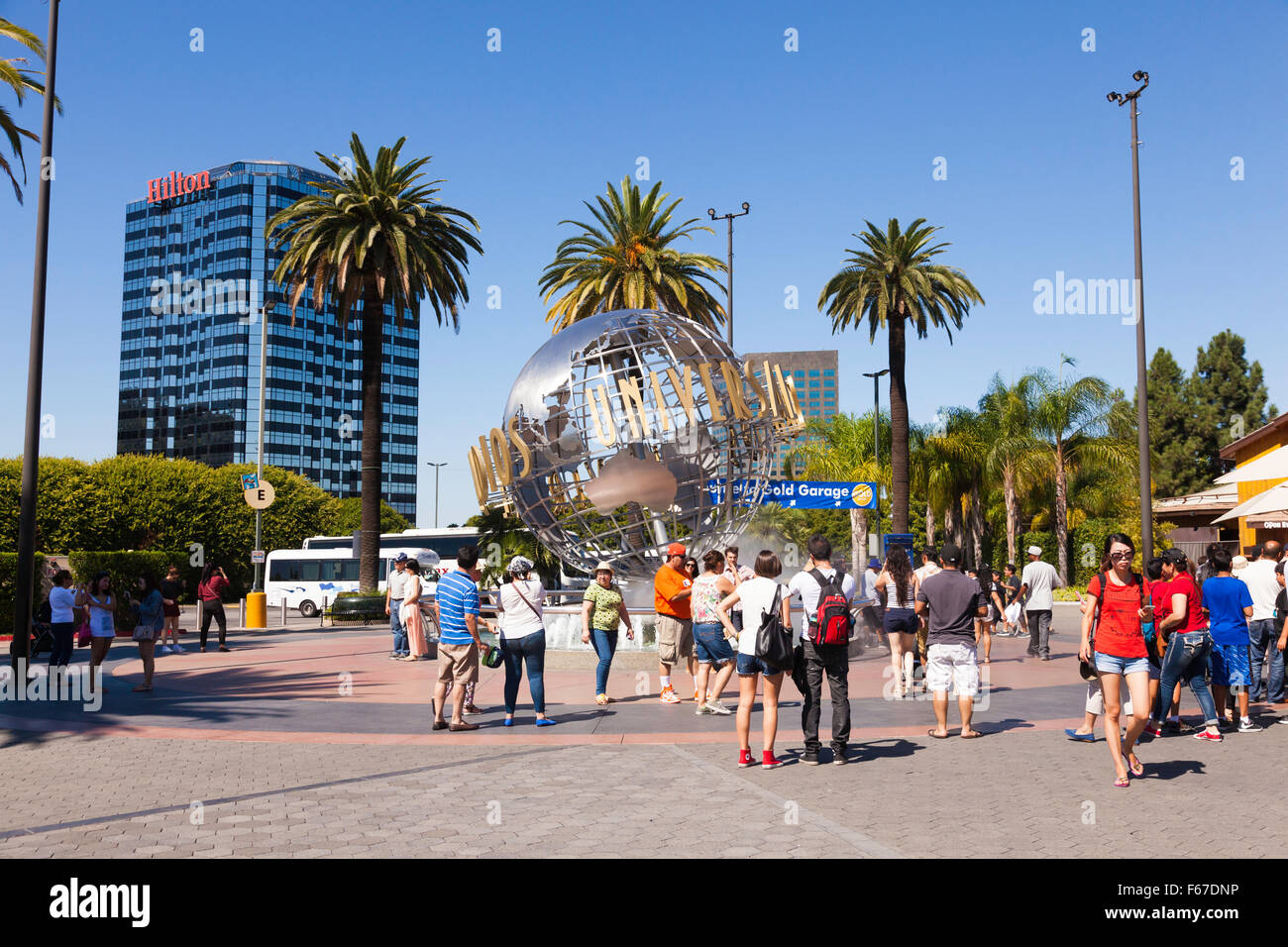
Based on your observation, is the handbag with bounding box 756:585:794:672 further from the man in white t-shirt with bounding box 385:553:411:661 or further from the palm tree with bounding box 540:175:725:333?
the palm tree with bounding box 540:175:725:333

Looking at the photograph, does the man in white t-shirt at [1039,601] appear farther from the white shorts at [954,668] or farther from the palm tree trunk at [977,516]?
the palm tree trunk at [977,516]

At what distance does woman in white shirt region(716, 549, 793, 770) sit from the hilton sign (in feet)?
410

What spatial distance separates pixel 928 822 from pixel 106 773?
6252mm

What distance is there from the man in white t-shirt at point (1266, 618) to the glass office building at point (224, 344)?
344 ft

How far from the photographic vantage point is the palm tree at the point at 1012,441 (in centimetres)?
4153

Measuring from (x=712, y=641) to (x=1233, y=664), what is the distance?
508 centimetres

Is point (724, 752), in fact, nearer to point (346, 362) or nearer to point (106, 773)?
point (106, 773)

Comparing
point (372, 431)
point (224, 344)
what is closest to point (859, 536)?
point (372, 431)

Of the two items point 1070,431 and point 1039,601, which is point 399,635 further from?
point 1070,431

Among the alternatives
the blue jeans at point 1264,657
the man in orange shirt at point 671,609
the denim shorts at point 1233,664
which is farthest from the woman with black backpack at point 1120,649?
the man in orange shirt at point 671,609

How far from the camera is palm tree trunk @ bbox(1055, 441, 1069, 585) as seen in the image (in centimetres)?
4003

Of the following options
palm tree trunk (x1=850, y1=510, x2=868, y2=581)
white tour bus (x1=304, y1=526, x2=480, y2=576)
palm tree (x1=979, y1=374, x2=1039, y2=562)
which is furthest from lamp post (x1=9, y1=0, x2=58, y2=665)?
palm tree trunk (x1=850, y1=510, x2=868, y2=581)

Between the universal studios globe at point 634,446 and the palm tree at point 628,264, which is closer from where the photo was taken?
the universal studios globe at point 634,446

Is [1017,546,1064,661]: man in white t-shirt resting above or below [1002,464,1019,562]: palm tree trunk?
below
